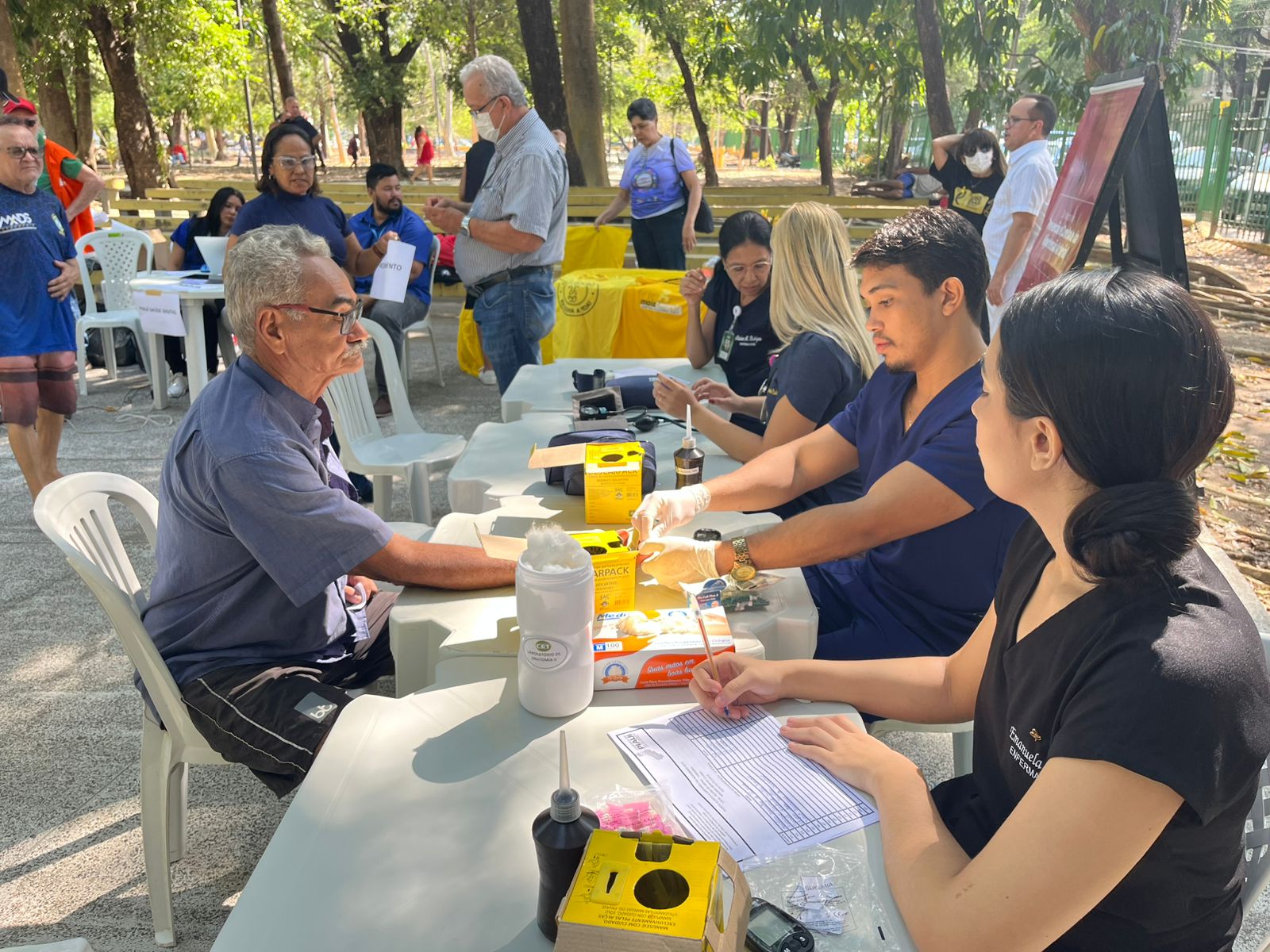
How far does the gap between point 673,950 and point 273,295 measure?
1.70 meters

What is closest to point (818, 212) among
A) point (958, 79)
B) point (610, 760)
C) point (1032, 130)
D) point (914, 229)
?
point (914, 229)

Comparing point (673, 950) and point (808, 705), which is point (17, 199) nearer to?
point (808, 705)

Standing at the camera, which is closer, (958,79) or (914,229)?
(914,229)

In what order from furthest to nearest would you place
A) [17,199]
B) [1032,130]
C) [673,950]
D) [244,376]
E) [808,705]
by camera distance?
[1032,130] < [17,199] < [244,376] < [808,705] < [673,950]

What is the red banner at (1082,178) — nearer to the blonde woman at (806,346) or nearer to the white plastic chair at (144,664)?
the blonde woman at (806,346)

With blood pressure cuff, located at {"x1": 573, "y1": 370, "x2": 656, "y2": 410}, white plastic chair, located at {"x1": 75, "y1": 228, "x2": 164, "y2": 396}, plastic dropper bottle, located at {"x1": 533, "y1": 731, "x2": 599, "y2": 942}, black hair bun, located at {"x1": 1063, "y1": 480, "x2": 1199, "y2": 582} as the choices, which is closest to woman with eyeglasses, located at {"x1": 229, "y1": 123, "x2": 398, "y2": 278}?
blood pressure cuff, located at {"x1": 573, "y1": 370, "x2": 656, "y2": 410}

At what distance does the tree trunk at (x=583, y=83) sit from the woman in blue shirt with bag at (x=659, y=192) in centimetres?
382

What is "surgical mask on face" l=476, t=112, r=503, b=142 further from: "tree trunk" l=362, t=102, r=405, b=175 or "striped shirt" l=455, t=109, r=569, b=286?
"tree trunk" l=362, t=102, r=405, b=175

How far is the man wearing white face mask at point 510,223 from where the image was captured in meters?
4.55

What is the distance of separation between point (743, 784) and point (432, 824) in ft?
1.40

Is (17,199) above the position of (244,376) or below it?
above

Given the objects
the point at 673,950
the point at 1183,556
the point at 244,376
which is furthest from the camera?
the point at 244,376

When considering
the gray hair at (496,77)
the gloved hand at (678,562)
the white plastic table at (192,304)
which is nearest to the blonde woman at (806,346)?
the gloved hand at (678,562)

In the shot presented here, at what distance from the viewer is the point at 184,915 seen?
89.9 inches
